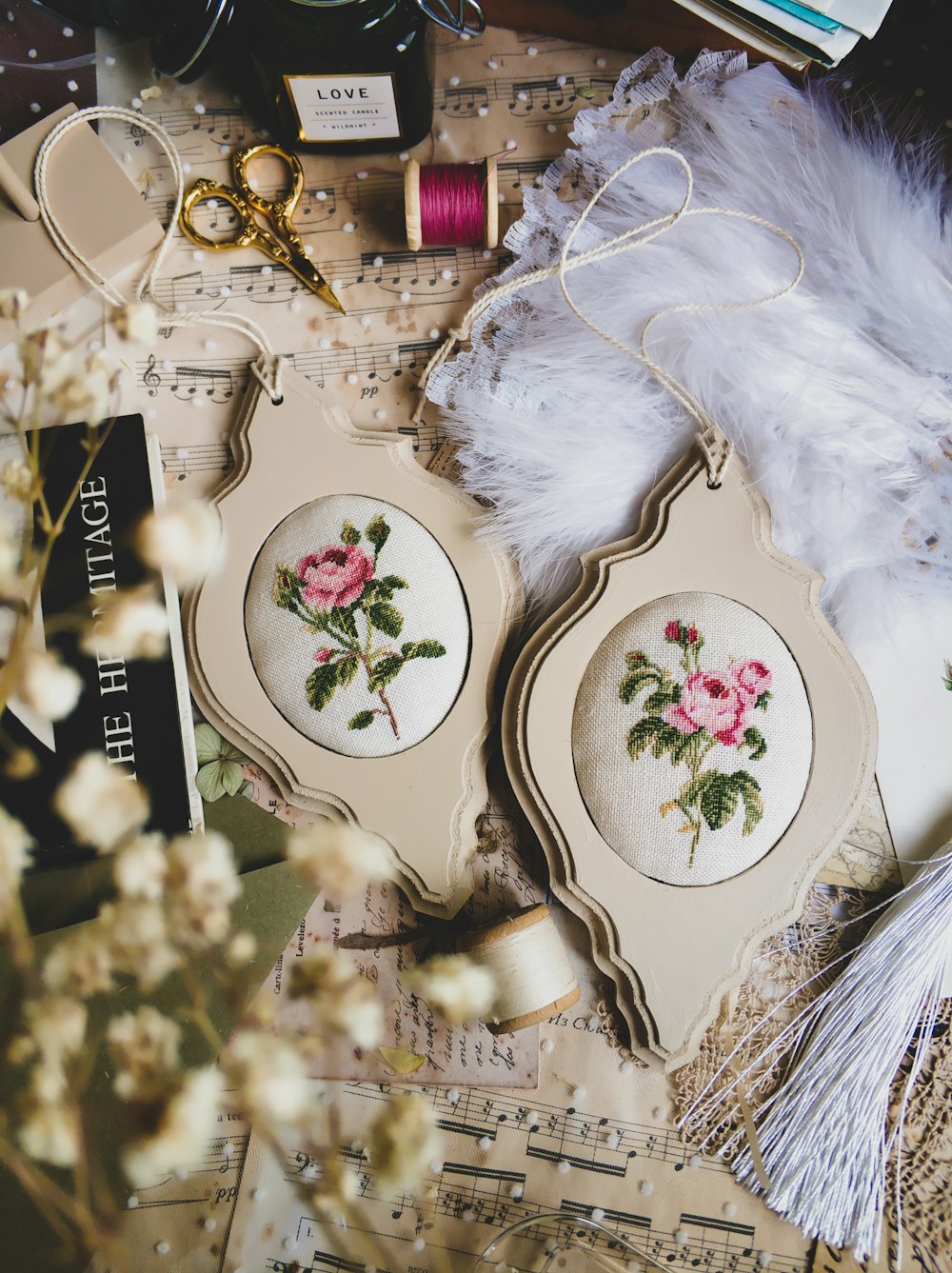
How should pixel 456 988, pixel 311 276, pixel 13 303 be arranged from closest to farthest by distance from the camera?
pixel 456 988 < pixel 13 303 < pixel 311 276

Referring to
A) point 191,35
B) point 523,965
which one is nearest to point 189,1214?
point 523,965

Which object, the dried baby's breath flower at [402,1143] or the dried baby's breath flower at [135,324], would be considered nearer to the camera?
the dried baby's breath flower at [402,1143]

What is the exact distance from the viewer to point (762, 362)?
123cm

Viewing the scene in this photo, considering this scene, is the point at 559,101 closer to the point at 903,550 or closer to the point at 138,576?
the point at 903,550

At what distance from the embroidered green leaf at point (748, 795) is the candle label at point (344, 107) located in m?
1.01

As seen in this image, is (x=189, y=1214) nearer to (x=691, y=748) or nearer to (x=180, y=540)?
(x=691, y=748)

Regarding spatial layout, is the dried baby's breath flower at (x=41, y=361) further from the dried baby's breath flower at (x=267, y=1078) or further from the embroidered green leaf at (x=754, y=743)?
the embroidered green leaf at (x=754, y=743)

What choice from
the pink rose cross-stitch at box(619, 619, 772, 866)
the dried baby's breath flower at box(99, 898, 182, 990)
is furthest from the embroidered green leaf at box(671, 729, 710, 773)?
the dried baby's breath flower at box(99, 898, 182, 990)

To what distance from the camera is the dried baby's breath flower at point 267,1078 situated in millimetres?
616

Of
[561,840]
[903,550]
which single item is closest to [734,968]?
[561,840]

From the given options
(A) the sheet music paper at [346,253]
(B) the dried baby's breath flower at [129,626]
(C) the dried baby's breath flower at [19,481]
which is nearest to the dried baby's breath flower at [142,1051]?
(B) the dried baby's breath flower at [129,626]

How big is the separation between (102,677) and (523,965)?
69cm

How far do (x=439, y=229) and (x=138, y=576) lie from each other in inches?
25.6

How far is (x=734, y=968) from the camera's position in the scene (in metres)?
1.19
